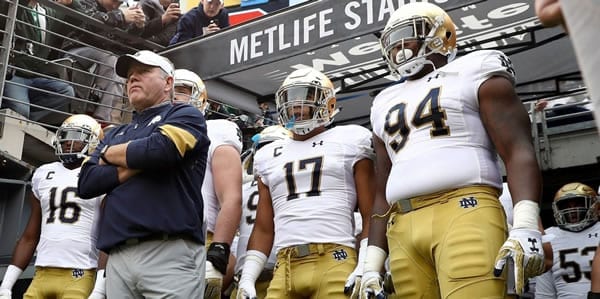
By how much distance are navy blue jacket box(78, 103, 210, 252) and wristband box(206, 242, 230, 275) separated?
0.49 metres

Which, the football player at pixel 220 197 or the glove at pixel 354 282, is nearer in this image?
the glove at pixel 354 282

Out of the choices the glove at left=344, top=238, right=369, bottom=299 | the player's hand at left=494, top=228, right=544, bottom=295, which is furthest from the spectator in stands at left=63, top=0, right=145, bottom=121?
the player's hand at left=494, top=228, right=544, bottom=295

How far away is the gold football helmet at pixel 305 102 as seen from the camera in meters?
3.62

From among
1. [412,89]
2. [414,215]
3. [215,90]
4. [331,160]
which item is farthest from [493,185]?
[215,90]

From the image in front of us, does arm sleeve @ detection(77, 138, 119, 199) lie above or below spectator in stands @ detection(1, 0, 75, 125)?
below

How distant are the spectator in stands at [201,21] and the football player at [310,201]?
440 cm

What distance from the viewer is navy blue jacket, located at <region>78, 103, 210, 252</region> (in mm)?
2635

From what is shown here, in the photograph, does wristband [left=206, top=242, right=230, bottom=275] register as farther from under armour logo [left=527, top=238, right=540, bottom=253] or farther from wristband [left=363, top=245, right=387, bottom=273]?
under armour logo [left=527, top=238, right=540, bottom=253]

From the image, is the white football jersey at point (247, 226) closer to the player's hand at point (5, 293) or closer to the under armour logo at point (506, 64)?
the player's hand at point (5, 293)

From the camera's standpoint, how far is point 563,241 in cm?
537

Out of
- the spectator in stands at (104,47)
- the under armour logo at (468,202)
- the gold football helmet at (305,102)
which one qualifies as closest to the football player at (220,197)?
the gold football helmet at (305,102)

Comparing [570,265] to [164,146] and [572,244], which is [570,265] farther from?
[164,146]

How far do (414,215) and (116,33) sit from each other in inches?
236

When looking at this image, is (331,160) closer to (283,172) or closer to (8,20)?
(283,172)
